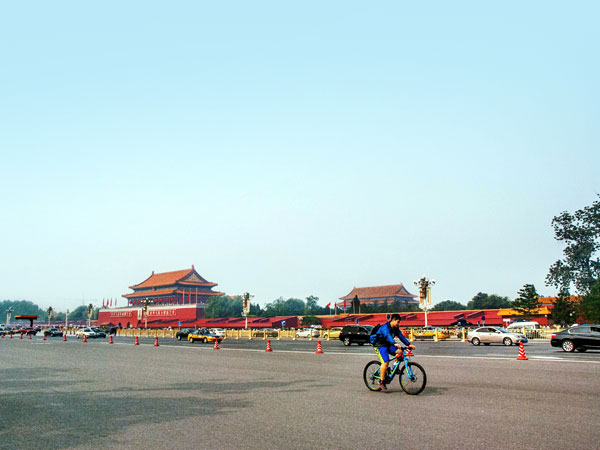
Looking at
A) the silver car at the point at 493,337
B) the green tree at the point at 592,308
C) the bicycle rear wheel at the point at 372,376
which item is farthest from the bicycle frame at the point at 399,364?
the green tree at the point at 592,308

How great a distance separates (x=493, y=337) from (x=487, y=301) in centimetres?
7539

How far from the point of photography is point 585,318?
209ft

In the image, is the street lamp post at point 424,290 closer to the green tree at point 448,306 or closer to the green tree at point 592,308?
the green tree at point 592,308

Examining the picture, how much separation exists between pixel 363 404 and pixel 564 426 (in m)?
3.57

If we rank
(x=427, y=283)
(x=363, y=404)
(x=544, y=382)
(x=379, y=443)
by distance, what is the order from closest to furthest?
1. (x=379, y=443)
2. (x=363, y=404)
3. (x=544, y=382)
4. (x=427, y=283)

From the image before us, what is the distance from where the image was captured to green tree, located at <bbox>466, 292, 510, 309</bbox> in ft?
341

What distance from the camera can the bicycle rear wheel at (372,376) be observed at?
1168 cm

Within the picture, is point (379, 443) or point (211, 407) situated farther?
point (211, 407)

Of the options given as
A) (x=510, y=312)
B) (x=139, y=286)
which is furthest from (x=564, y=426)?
(x=139, y=286)

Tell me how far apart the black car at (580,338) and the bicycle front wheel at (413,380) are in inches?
745

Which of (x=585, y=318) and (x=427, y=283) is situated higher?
(x=427, y=283)

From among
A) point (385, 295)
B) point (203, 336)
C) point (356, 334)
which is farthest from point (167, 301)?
point (356, 334)

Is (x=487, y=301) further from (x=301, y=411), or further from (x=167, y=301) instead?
(x=301, y=411)

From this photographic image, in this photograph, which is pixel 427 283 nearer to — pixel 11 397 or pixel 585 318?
pixel 585 318
